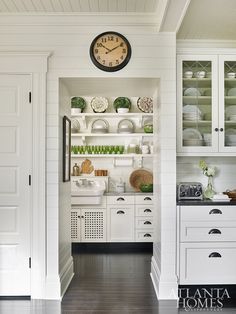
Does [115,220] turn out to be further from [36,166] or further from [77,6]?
[77,6]

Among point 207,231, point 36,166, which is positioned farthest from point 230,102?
point 36,166

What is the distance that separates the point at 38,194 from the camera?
330 centimetres

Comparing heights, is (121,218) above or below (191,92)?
below

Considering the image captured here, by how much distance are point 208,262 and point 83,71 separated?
225cm

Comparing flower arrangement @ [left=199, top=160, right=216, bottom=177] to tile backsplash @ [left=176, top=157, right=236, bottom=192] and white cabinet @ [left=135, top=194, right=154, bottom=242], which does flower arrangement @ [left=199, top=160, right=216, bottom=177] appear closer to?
tile backsplash @ [left=176, top=157, right=236, bottom=192]

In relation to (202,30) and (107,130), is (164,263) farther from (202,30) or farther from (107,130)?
(107,130)

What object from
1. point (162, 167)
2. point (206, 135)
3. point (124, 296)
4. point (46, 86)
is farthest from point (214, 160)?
point (46, 86)

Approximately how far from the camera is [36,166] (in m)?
3.31

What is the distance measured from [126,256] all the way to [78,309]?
1981 millimetres

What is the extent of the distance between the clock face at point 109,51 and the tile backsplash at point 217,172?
1.34 meters

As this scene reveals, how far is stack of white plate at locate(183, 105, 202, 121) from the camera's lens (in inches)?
141

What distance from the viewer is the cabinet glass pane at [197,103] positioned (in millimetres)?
3564

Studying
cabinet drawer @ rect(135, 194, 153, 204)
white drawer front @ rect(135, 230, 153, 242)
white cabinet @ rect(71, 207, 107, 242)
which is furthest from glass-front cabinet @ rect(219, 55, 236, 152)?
white cabinet @ rect(71, 207, 107, 242)

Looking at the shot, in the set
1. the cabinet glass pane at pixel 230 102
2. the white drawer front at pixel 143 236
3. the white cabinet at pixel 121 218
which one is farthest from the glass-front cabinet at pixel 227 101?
the white drawer front at pixel 143 236
